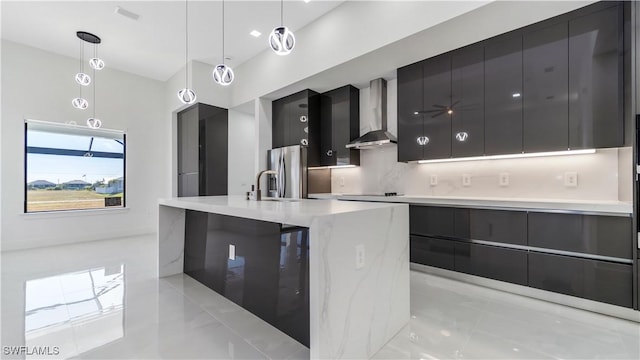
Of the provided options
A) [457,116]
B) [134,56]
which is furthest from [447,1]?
[134,56]

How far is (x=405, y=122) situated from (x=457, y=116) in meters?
0.63

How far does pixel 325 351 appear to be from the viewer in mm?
1352

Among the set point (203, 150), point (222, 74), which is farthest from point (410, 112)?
point (203, 150)

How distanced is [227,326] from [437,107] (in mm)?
3105

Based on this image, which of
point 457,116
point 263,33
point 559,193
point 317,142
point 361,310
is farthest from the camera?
point 317,142

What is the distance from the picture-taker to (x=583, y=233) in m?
2.15

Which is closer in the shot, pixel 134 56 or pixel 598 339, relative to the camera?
pixel 598 339

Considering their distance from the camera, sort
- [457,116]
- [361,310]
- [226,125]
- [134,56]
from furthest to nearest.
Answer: [226,125] → [134,56] → [457,116] → [361,310]

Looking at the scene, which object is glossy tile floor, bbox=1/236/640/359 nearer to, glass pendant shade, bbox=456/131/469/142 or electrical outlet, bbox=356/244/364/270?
electrical outlet, bbox=356/244/364/270

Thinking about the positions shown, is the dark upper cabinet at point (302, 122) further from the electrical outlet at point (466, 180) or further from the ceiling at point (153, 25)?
the electrical outlet at point (466, 180)

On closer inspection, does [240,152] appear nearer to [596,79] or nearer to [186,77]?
[186,77]

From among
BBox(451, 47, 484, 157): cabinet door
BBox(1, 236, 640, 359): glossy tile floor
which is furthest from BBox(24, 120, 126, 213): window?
BBox(451, 47, 484, 157): cabinet door

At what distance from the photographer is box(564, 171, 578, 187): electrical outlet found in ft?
8.55

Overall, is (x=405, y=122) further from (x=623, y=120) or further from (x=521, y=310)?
(x=521, y=310)
